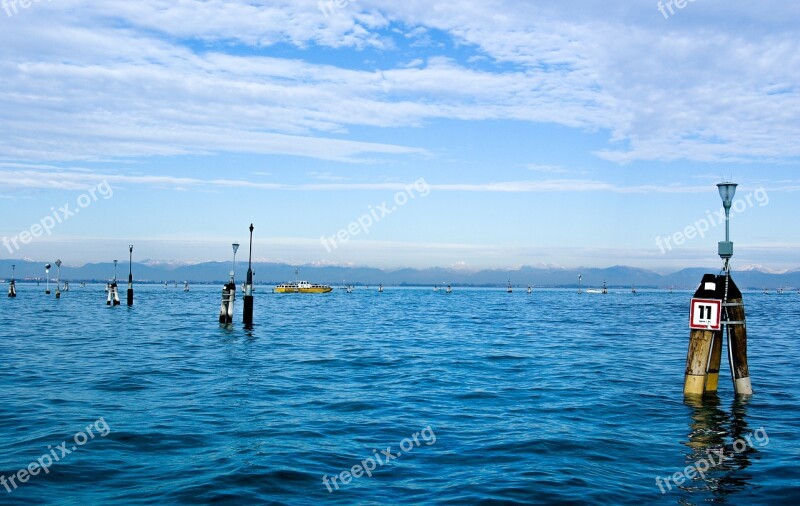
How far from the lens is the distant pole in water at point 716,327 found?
1603cm

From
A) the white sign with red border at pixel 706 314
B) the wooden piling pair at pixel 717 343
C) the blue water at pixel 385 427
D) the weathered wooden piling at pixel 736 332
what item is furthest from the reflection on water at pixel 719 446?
the white sign with red border at pixel 706 314

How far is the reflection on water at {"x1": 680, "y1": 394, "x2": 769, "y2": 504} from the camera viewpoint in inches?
404

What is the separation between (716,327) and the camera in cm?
1591

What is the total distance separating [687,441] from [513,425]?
3.34 m

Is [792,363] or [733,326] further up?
[733,326]

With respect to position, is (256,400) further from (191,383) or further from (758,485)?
(758,485)

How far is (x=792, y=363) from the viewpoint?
25.1 m

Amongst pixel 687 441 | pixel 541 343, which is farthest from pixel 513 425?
pixel 541 343

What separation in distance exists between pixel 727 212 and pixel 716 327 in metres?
2.82

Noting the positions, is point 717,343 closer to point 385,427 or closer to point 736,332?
point 736,332

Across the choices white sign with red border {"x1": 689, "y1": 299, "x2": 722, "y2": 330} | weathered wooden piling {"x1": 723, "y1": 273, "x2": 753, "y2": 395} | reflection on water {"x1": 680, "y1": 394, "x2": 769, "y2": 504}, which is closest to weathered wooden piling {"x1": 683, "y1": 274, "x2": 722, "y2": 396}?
white sign with red border {"x1": 689, "y1": 299, "x2": 722, "y2": 330}

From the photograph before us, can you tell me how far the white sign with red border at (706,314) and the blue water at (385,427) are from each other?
74.4 inches

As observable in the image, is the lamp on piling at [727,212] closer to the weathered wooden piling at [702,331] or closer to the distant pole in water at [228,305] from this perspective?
the weathered wooden piling at [702,331]

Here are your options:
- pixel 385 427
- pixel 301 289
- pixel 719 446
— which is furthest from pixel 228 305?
pixel 301 289
